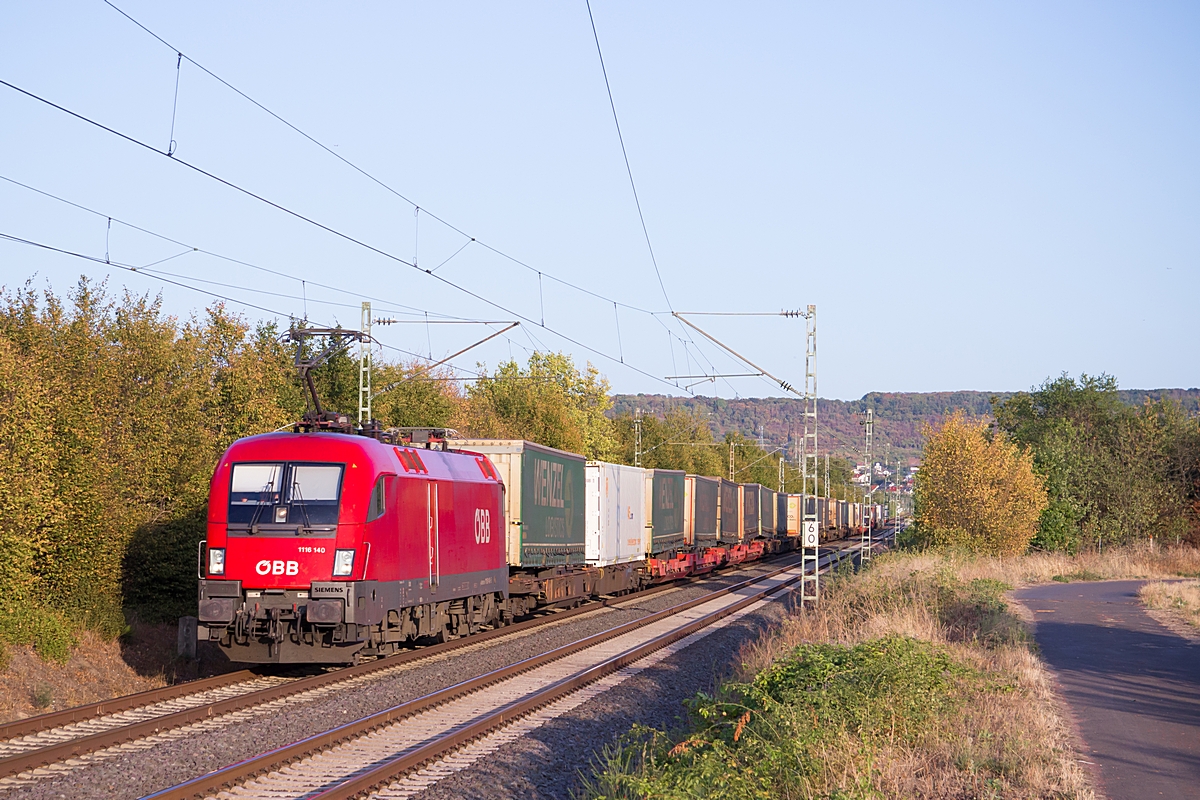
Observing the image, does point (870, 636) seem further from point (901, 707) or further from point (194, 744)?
point (194, 744)

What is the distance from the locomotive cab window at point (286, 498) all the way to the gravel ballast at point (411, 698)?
231cm

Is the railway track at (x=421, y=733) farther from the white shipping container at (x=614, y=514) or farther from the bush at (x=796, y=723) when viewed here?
the white shipping container at (x=614, y=514)

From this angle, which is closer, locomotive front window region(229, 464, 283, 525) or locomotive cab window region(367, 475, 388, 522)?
locomotive front window region(229, 464, 283, 525)

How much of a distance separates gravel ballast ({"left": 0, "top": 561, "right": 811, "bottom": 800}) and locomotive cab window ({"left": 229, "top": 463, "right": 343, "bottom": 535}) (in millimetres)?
2306

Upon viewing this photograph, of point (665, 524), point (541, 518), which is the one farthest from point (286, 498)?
point (665, 524)

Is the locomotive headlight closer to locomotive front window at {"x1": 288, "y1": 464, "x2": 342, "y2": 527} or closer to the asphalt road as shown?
locomotive front window at {"x1": 288, "y1": 464, "x2": 342, "y2": 527}

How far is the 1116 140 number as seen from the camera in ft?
67.0

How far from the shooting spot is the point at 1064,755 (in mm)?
9969

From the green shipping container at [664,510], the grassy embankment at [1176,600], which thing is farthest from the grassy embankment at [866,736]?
the green shipping container at [664,510]

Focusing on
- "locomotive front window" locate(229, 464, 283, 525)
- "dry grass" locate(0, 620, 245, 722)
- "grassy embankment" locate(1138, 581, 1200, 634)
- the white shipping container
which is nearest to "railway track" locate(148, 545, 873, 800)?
"locomotive front window" locate(229, 464, 283, 525)

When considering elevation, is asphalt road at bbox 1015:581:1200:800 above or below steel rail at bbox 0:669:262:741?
above

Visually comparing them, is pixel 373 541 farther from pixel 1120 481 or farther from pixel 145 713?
pixel 1120 481

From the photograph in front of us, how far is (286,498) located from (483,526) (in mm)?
5664

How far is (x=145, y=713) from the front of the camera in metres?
13.0
